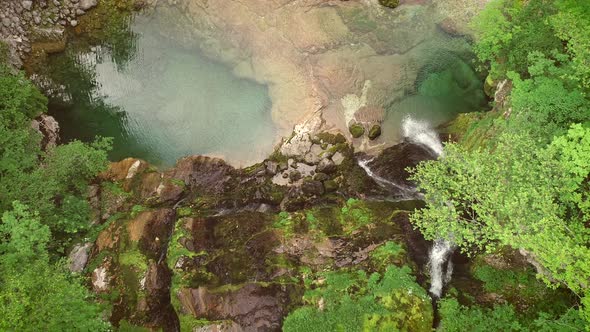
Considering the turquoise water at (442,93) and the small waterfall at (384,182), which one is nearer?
the small waterfall at (384,182)

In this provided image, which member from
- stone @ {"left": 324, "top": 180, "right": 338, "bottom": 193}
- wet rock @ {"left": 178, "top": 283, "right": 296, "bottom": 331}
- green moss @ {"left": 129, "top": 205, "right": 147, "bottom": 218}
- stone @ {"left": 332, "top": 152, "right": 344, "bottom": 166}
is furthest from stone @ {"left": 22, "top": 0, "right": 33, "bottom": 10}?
stone @ {"left": 324, "top": 180, "right": 338, "bottom": 193}

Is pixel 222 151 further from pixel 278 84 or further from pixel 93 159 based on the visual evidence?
pixel 93 159

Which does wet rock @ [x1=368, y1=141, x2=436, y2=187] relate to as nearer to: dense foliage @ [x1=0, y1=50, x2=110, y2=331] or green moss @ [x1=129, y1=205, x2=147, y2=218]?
green moss @ [x1=129, y1=205, x2=147, y2=218]

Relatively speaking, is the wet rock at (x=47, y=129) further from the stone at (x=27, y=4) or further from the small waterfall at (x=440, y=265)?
the small waterfall at (x=440, y=265)

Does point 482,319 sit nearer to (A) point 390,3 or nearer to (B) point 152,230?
(B) point 152,230

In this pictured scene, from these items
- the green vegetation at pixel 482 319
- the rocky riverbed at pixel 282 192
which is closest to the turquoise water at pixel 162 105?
the rocky riverbed at pixel 282 192
